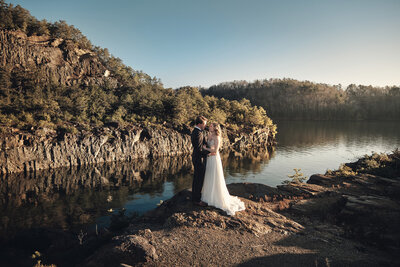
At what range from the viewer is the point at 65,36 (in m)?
61.0

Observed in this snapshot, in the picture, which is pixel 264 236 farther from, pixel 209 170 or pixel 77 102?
pixel 77 102

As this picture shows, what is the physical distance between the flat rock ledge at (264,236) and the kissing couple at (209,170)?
395 mm

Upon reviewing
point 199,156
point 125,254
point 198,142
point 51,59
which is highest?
point 51,59

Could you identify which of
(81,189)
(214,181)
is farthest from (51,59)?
(214,181)

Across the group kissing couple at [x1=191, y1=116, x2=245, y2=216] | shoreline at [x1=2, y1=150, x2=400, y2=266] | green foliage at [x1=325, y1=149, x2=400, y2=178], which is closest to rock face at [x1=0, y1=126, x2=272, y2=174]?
shoreline at [x1=2, y1=150, x2=400, y2=266]

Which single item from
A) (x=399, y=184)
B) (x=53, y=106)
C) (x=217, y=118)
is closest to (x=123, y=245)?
(x=399, y=184)

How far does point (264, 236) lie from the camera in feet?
29.3

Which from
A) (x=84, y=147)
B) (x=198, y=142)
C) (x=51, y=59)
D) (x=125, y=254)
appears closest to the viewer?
(x=125, y=254)

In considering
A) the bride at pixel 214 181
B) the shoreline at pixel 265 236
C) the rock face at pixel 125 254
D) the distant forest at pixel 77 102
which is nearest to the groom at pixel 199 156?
the bride at pixel 214 181

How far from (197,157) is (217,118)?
59039 mm

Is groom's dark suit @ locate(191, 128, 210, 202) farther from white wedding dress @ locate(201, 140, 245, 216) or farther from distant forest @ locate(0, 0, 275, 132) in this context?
distant forest @ locate(0, 0, 275, 132)

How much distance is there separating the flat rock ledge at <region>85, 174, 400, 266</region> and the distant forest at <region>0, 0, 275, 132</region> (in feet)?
125

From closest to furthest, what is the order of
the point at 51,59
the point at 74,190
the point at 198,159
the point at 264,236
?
the point at 264,236
the point at 198,159
the point at 74,190
the point at 51,59

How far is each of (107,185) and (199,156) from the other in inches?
975
